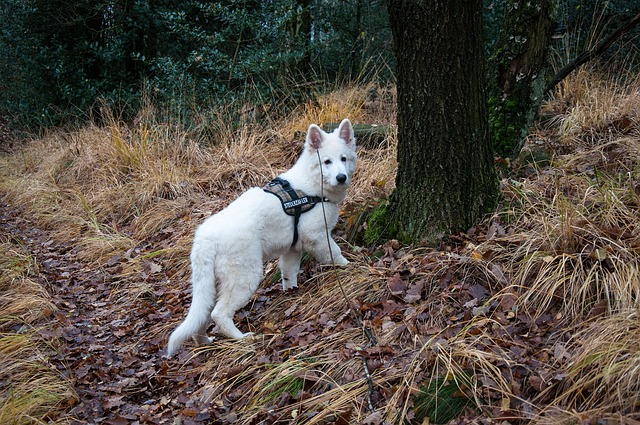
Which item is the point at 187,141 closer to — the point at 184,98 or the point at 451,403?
the point at 184,98

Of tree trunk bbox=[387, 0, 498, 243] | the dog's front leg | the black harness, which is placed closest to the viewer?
tree trunk bbox=[387, 0, 498, 243]

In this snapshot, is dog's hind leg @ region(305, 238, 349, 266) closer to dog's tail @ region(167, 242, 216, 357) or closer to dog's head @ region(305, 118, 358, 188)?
dog's head @ region(305, 118, 358, 188)

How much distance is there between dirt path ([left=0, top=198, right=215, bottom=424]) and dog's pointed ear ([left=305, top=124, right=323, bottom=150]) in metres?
2.01

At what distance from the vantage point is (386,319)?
3635mm

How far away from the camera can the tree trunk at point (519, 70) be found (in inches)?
210

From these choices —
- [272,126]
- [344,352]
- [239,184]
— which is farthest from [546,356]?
[272,126]

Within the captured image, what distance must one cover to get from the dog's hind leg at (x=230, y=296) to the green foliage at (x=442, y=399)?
1.74 m

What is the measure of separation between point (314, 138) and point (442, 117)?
126cm

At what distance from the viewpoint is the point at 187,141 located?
8695 mm

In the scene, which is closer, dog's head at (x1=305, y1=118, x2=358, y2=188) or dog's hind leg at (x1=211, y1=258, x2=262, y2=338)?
dog's hind leg at (x1=211, y1=258, x2=262, y2=338)

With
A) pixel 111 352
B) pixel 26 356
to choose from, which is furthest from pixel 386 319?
pixel 26 356

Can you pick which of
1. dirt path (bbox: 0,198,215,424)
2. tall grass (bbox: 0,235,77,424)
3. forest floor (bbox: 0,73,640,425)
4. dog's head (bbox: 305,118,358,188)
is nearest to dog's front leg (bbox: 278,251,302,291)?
forest floor (bbox: 0,73,640,425)

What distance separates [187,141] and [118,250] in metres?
2.69

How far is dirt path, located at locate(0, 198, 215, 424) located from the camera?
356 cm
